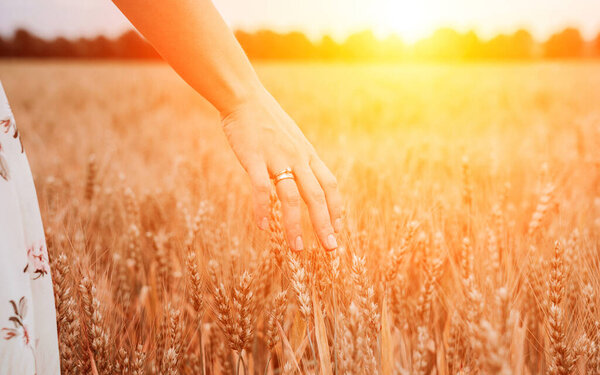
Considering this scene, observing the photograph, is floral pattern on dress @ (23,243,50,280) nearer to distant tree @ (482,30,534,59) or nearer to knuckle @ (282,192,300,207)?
knuckle @ (282,192,300,207)

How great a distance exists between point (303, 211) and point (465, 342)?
612 millimetres

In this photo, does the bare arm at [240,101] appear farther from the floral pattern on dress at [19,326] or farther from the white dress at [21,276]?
the floral pattern on dress at [19,326]

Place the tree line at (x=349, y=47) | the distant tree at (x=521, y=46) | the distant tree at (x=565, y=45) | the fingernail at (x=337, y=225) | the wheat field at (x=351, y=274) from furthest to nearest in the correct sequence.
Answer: the distant tree at (x=521, y=46), the tree line at (x=349, y=47), the distant tree at (x=565, y=45), the fingernail at (x=337, y=225), the wheat field at (x=351, y=274)

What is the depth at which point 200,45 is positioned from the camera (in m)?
0.93

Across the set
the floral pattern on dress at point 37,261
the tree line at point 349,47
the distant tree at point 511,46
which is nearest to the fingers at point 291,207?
the floral pattern on dress at point 37,261

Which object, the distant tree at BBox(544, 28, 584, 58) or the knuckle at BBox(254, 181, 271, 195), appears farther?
the distant tree at BBox(544, 28, 584, 58)

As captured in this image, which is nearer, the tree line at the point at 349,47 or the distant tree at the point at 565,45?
the distant tree at the point at 565,45

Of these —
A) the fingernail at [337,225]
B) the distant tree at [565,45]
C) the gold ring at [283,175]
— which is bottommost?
the fingernail at [337,225]

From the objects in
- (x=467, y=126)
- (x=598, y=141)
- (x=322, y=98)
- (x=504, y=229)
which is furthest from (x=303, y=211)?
(x=322, y=98)

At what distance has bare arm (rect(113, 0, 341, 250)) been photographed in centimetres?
91

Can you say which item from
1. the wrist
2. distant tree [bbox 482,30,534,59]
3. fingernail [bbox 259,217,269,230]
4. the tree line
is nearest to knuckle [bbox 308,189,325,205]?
fingernail [bbox 259,217,269,230]

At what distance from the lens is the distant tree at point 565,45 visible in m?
25.3

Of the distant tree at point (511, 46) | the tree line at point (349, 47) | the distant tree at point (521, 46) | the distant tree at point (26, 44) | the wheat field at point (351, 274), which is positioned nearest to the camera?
the wheat field at point (351, 274)

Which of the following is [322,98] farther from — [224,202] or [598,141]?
[224,202]
